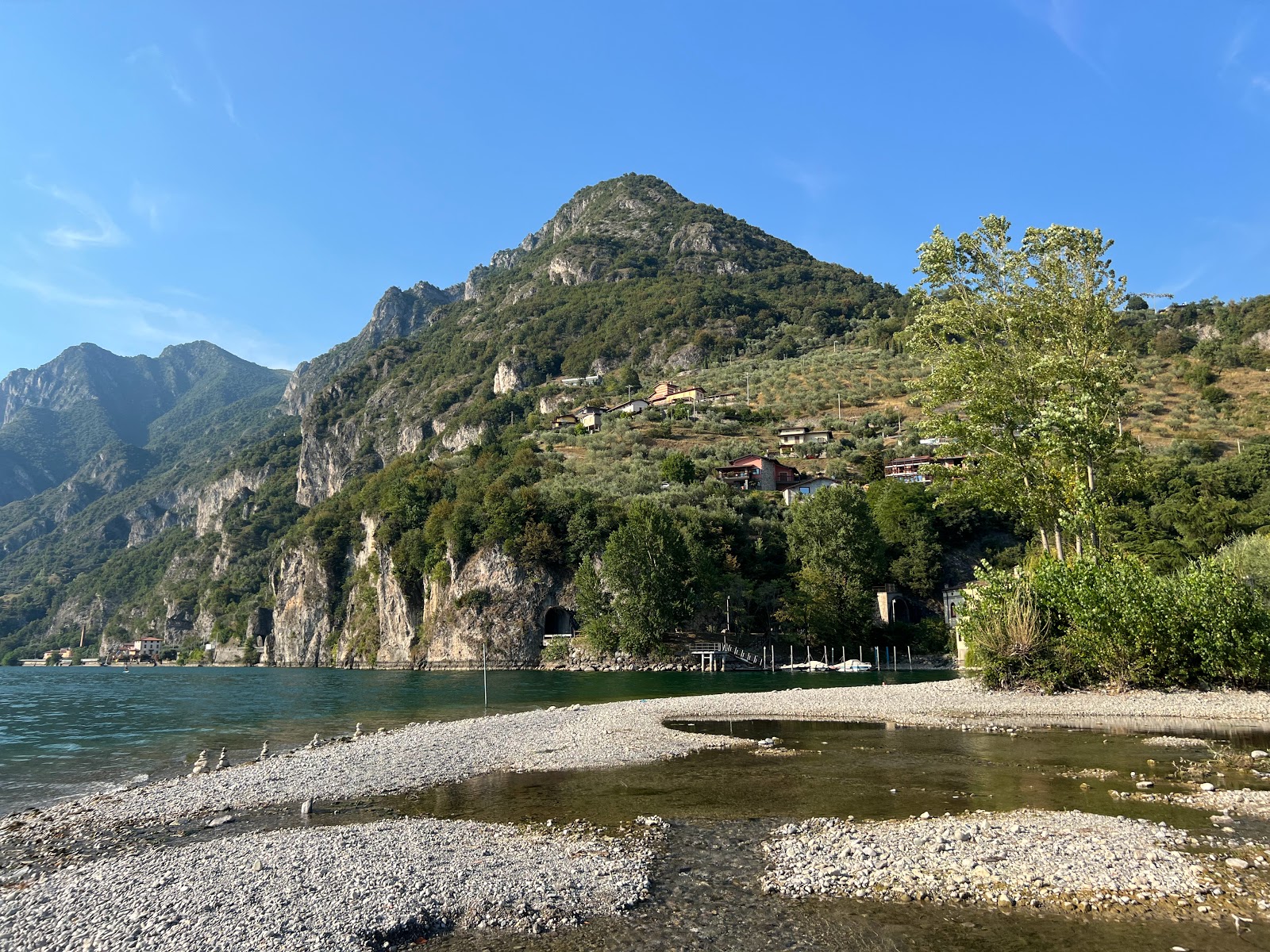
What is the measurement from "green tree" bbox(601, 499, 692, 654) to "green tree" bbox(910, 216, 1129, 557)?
132ft

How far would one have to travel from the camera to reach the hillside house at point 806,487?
86.6 meters

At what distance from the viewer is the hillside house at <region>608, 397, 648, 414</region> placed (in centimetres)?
13012

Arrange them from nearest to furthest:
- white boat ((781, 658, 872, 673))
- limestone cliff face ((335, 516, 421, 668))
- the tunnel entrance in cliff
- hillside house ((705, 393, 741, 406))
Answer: white boat ((781, 658, 872, 673)) → the tunnel entrance in cliff → limestone cliff face ((335, 516, 421, 668)) → hillside house ((705, 393, 741, 406))

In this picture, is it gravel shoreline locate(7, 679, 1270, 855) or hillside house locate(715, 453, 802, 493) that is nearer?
gravel shoreline locate(7, 679, 1270, 855)

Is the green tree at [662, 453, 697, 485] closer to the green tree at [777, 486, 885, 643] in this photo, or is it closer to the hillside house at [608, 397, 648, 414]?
the green tree at [777, 486, 885, 643]

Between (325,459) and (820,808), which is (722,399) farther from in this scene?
(820,808)

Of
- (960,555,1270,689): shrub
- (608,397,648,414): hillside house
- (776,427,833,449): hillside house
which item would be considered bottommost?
(960,555,1270,689): shrub

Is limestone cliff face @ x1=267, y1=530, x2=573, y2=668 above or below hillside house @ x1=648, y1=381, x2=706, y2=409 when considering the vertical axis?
below

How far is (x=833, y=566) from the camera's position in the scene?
6844cm

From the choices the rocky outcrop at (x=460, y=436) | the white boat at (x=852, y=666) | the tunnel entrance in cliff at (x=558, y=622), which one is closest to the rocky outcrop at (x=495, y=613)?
the tunnel entrance in cliff at (x=558, y=622)

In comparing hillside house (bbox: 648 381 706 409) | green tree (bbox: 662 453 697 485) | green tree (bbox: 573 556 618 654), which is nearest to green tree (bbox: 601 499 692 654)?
green tree (bbox: 573 556 618 654)

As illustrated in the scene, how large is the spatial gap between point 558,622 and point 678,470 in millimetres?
22666

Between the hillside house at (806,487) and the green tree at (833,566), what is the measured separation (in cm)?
1379

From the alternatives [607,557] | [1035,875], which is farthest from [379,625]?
[1035,875]
